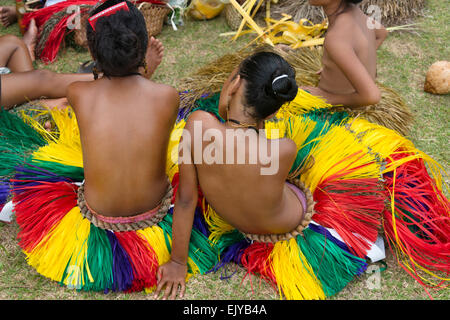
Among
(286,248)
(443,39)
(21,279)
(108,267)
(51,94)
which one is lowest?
(21,279)

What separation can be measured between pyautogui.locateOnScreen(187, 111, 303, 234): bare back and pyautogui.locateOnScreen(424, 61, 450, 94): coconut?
5.19 feet

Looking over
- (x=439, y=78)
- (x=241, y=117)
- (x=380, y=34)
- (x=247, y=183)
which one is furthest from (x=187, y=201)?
(x=439, y=78)

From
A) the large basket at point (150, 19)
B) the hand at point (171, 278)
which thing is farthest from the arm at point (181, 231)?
the large basket at point (150, 19)

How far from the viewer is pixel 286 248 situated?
1.83 metres

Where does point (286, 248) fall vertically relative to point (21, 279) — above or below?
above

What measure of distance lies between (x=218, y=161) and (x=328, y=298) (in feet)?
2.27

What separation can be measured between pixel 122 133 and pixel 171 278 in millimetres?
579

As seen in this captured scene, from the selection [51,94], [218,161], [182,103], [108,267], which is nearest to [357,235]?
[218,161]

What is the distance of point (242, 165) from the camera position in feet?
5.22

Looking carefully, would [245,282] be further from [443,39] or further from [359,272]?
[443,39]

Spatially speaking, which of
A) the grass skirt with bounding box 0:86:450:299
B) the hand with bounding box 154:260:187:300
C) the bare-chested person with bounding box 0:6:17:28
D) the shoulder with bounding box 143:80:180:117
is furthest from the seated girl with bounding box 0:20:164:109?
the bare-chested person with bounding box 0:6:17:28

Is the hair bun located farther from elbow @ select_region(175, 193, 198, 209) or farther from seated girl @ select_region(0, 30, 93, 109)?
seated girl @ select_region(0, 30, 93, 109)

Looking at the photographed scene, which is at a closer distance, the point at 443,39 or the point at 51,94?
the point at 51,94

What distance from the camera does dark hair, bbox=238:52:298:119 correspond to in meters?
1.52
